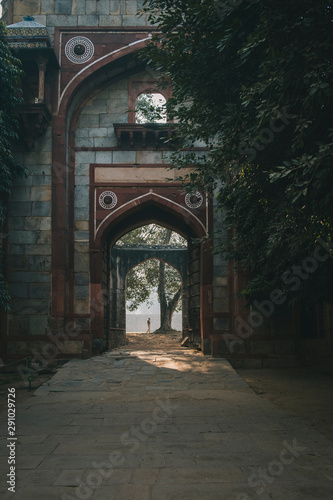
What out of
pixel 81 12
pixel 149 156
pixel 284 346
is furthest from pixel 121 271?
pixel 81 12

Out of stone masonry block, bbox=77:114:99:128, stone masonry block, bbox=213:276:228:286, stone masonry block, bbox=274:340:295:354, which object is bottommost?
stone masonry block, bbox=274:340:295:354

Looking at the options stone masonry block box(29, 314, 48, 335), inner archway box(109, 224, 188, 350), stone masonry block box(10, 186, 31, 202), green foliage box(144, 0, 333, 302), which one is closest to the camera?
green foliage box(144, 0, 333, 302)

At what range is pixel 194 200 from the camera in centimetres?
981

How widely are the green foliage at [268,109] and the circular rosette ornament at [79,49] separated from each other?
4.08 meters

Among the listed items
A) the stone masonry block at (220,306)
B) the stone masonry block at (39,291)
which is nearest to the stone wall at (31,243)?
the stone masonry block at (39,291)

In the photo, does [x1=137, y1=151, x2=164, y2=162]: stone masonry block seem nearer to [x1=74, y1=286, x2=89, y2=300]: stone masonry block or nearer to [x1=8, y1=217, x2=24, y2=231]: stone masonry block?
[x1=8, y1=217, x2=24, y2=231]: stone masonry block

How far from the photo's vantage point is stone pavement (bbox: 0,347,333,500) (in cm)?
303

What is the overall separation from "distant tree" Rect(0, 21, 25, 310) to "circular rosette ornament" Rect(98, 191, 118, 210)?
1662 millimetres

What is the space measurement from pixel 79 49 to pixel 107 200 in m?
3.17

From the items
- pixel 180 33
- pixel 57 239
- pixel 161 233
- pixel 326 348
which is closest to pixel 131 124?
pixel 57 239

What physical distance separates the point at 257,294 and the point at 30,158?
5198 millimetres

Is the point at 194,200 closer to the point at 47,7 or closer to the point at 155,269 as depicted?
the point at 47,7

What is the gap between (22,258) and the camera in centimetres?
906

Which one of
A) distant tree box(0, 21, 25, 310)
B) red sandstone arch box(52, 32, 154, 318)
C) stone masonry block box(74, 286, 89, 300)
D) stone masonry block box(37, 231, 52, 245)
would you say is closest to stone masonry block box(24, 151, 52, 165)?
red sandstone arch box(52, 32, 154, 318)
